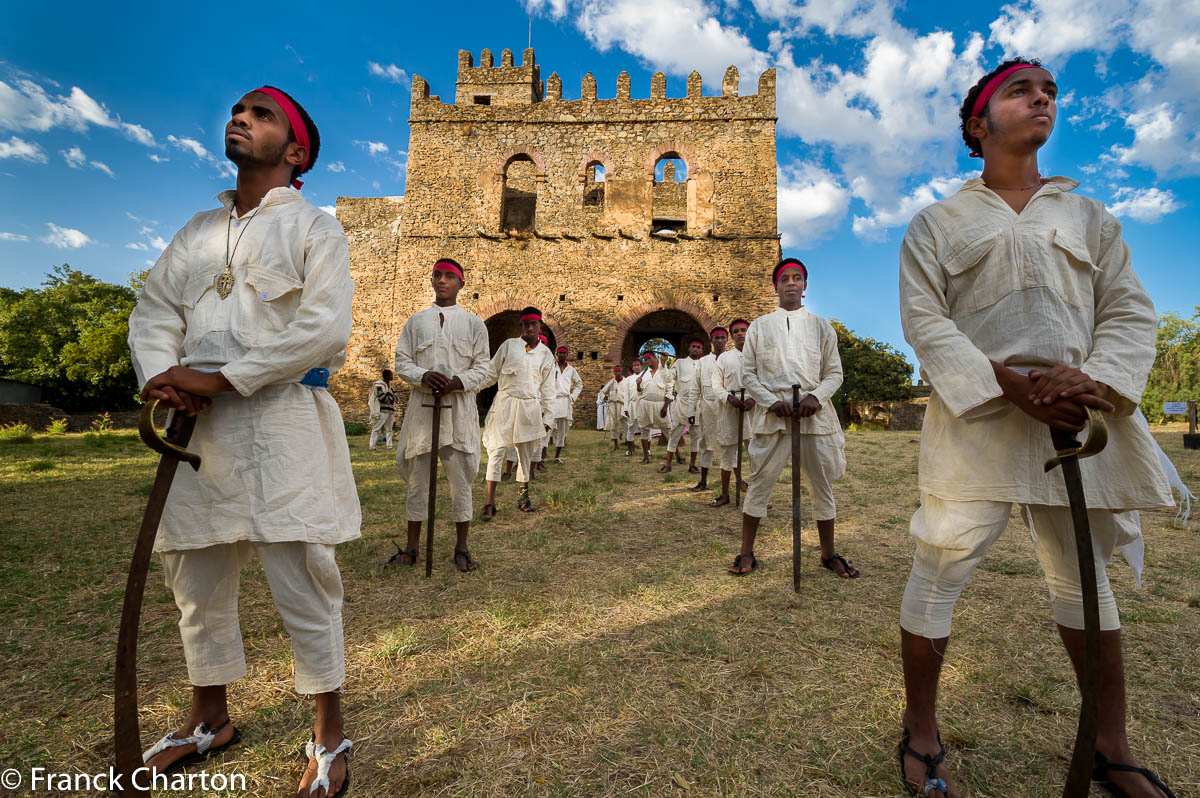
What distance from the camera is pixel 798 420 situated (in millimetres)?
3607

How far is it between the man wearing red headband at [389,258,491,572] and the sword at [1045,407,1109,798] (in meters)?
3.27

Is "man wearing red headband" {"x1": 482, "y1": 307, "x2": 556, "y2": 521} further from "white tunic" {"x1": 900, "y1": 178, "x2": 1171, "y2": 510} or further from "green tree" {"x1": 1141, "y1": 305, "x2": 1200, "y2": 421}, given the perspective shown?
"green tree" {"x1": 1141, "y1": 305, "x2": 1200, "y2": 421}

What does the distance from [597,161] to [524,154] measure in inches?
93.3

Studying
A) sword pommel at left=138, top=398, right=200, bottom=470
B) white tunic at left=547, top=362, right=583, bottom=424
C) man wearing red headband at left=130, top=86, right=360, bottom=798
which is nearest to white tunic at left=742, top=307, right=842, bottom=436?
man wearing red headband at left=130, top=86, right=360, bottom=798

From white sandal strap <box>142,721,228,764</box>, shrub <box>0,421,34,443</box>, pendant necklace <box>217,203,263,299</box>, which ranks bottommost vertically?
white sandal strap <box>142,721,228,764</box>

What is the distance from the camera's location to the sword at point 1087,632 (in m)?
1.32

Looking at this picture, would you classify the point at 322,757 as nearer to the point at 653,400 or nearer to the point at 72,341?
the point at 653,400

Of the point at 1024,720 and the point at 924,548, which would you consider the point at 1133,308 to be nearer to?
the point at 924,548

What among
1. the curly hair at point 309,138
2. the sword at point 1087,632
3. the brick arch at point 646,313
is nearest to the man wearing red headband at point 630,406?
the brick arch at point 646,313

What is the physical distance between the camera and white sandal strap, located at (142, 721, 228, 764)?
5.64 feet

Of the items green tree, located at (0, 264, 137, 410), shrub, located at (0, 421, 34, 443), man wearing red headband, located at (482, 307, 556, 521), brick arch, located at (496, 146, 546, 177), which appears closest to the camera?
man wearing red headband, located at (482, 307, 556, 521)

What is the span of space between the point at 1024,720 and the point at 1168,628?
61.2 inches

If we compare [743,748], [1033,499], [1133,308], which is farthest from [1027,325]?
[743,748]

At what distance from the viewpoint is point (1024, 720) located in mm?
2000
